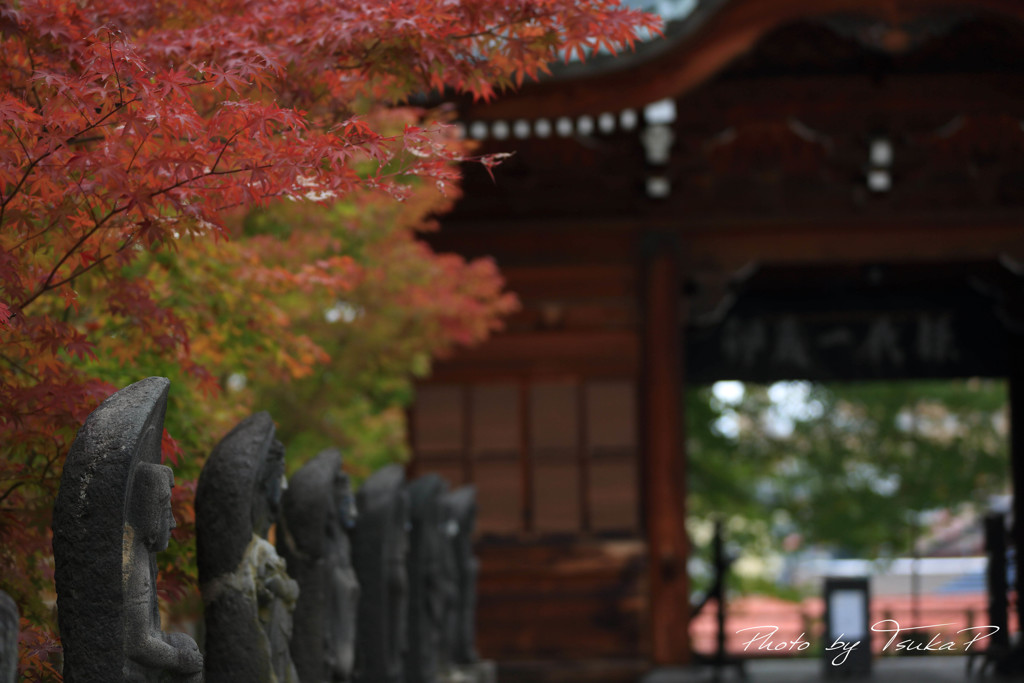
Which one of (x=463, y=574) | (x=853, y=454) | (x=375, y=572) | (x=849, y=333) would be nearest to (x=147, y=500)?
(x=375, y=572)

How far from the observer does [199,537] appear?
12.3ft

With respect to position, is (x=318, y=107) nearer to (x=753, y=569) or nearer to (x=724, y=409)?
(x=724, y=409)

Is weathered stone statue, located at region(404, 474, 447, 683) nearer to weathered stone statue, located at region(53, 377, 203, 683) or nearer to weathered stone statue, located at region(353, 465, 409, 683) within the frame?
weathered stone statue, located at region(353, 465, 409, 683)

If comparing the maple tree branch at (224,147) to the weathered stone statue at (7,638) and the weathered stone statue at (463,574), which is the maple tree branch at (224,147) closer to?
the weathered stone statue at (7,638)

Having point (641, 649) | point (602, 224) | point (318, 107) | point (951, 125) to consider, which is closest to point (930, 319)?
point (951, 125)

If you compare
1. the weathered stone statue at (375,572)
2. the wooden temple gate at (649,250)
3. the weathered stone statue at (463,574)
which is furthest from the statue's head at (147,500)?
the wooden temple gate at (649,250)

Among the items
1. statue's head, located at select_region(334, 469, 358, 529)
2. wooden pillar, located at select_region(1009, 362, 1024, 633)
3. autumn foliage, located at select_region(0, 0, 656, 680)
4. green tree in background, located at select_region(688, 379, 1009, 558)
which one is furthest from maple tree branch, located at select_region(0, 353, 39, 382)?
green tree in background, located at select_region(688, 379, 1009, 558)

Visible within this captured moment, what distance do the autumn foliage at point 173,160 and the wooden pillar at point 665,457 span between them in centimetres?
504

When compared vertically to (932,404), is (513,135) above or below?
above

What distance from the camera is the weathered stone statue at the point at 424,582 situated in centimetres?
642

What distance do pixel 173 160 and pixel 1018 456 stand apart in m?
10.2

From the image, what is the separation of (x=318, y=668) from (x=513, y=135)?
17.9ft

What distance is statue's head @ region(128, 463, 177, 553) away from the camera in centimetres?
312

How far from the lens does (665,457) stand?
970 centimetres
